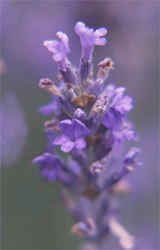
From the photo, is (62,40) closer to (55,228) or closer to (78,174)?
(78,174)

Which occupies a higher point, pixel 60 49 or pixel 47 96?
pixel 47 96

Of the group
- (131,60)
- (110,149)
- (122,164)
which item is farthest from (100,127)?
(131,60)

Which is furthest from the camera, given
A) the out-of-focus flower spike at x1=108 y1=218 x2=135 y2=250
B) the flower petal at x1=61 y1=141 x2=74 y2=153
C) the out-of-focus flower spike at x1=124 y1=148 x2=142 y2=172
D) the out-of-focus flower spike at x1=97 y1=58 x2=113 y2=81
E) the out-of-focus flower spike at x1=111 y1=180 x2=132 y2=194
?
the out-of-focus flower spike at x1=111 y1=180 x2=132 y2=194

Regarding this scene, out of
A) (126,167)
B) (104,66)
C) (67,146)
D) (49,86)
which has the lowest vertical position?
(67,146)

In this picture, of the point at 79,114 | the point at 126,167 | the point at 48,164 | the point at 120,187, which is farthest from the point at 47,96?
the point at 79,114

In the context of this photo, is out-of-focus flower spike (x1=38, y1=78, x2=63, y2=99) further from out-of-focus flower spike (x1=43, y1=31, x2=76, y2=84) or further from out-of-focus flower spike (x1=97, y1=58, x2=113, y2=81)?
out-of-focus flower spike (x1=97, y1=58, x2=113, y2=81)

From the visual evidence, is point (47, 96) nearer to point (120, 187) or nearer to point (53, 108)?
point (120, 187)

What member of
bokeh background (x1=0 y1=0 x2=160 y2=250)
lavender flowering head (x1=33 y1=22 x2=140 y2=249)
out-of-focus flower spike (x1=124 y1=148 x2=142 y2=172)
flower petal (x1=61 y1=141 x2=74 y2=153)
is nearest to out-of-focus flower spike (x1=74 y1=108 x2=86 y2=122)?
lavender flowering head (x1=33 y1=22 x2=140 y2=249)
